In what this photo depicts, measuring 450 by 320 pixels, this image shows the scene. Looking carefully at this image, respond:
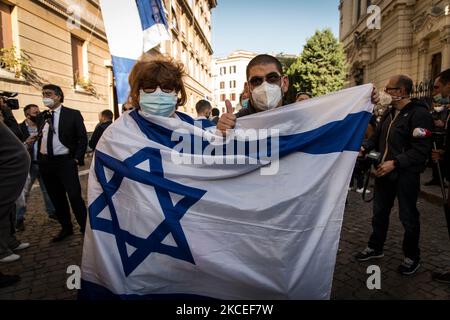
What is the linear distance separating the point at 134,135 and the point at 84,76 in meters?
13.4

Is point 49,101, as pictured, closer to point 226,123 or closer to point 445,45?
point 226,123

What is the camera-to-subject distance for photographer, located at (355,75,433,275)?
11.1 feet

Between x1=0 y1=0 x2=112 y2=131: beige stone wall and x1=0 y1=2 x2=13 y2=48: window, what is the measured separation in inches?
5.4

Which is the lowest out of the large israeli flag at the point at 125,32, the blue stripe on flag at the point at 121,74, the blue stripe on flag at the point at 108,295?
the blue stripe on flag at the point at 108,295

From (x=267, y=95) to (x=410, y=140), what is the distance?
1.83 metres

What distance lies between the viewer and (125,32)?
241 inches

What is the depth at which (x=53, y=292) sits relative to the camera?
10.4 ft

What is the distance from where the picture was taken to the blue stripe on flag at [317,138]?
2.36 metres

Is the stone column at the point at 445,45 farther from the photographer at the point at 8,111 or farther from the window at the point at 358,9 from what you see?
the window at the point at 358,9

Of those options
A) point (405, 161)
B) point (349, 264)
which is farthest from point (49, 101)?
point (405, 161)

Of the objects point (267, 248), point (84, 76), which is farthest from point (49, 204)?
point (84, 76)

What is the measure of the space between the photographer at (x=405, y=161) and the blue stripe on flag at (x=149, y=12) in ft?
16.8

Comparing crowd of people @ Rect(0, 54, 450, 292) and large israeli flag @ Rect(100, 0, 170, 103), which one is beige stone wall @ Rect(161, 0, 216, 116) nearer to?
large israeli flag @ Rect(100, 0, 170, 103)

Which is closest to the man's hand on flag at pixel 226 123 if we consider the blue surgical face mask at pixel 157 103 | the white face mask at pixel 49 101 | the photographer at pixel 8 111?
the blue surgical face mask at pixel 157 103
